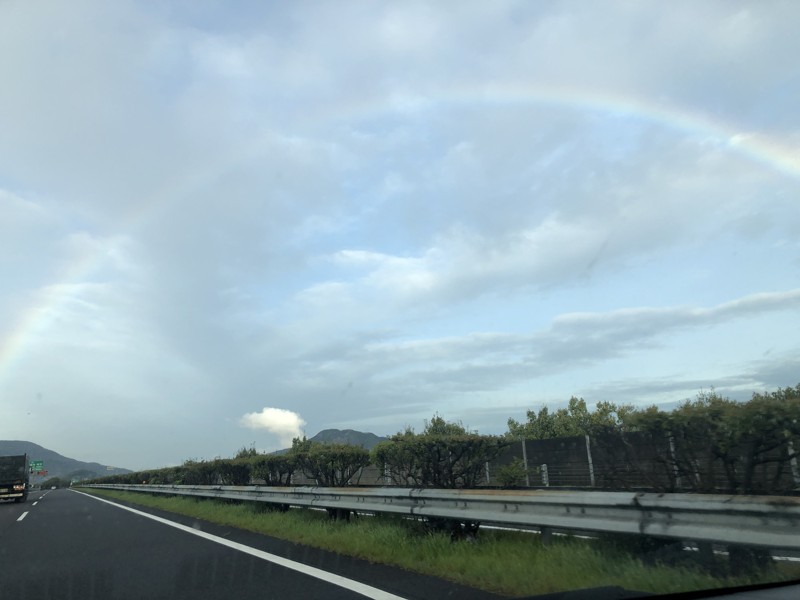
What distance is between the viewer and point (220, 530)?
1394 cm

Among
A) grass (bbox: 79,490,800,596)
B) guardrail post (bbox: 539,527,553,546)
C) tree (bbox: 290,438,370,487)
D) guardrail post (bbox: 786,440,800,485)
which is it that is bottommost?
grass (bbox: 79,490,800,596)

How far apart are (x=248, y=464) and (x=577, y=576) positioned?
16107 mm

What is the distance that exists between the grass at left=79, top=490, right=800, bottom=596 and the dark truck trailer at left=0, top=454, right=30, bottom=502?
107 ft

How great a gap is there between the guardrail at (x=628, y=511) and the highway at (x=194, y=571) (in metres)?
1.05

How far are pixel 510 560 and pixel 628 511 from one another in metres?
1.79

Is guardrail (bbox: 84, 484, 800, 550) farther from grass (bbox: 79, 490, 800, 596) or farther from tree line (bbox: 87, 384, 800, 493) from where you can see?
tree line (bbox: 87, 384, 800, 493)

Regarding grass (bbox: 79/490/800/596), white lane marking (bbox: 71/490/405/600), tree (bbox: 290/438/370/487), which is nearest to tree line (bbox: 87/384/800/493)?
grass (bbox: 79/490/800/596)

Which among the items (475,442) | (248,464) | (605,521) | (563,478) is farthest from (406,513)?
(248,464)

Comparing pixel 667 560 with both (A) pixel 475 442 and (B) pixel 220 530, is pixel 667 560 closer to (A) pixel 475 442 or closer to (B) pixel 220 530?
(A) pixel 475 442

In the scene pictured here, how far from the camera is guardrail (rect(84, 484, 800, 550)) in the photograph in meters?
4.72

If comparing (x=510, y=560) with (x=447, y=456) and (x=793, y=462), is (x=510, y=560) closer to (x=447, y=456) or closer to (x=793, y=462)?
(x=793, y=462)

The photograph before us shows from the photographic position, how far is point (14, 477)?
3703 centimetres

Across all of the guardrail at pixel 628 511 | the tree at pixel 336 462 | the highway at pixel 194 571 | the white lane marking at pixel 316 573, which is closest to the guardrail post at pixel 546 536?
the guardrail at pixel 628 511

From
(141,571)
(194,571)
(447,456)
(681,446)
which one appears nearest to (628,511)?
(681,446)
